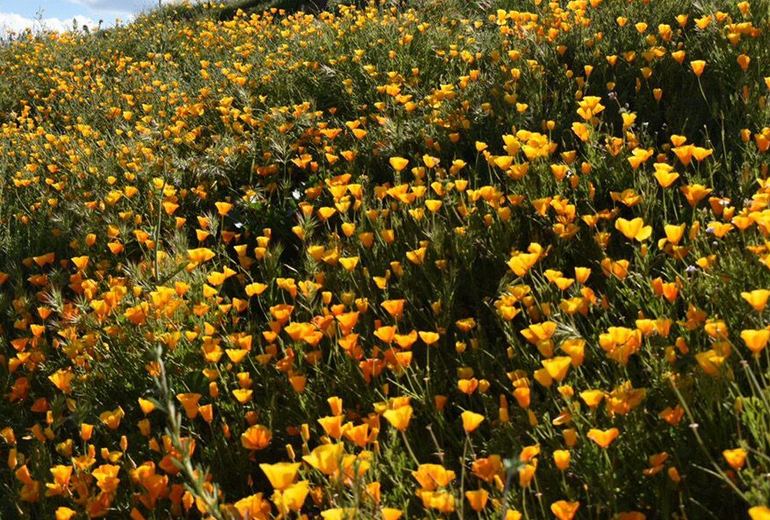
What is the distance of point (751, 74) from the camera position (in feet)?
11.2

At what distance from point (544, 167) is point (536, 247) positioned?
84cm

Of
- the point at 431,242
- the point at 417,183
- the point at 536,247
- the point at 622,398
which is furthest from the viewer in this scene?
the point at 417,183

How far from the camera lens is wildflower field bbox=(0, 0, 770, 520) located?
1.87 metres

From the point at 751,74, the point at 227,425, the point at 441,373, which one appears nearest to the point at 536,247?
the point at 441,373

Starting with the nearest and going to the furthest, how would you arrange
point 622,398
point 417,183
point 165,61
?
point 622,398 < point 417,183 < point 165,61

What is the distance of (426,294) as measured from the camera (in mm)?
2922

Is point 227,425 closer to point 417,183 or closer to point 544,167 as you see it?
point 417,183

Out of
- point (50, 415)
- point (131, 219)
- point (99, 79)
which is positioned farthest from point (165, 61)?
point (50, 415)

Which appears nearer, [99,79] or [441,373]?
[441,373]

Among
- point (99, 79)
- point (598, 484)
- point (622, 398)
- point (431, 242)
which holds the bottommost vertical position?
point (598, 484)

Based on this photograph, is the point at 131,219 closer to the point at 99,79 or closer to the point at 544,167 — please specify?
the point at 544,167

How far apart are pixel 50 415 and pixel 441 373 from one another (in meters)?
1.40

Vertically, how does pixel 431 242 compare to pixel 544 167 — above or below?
below

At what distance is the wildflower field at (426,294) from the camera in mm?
1868
